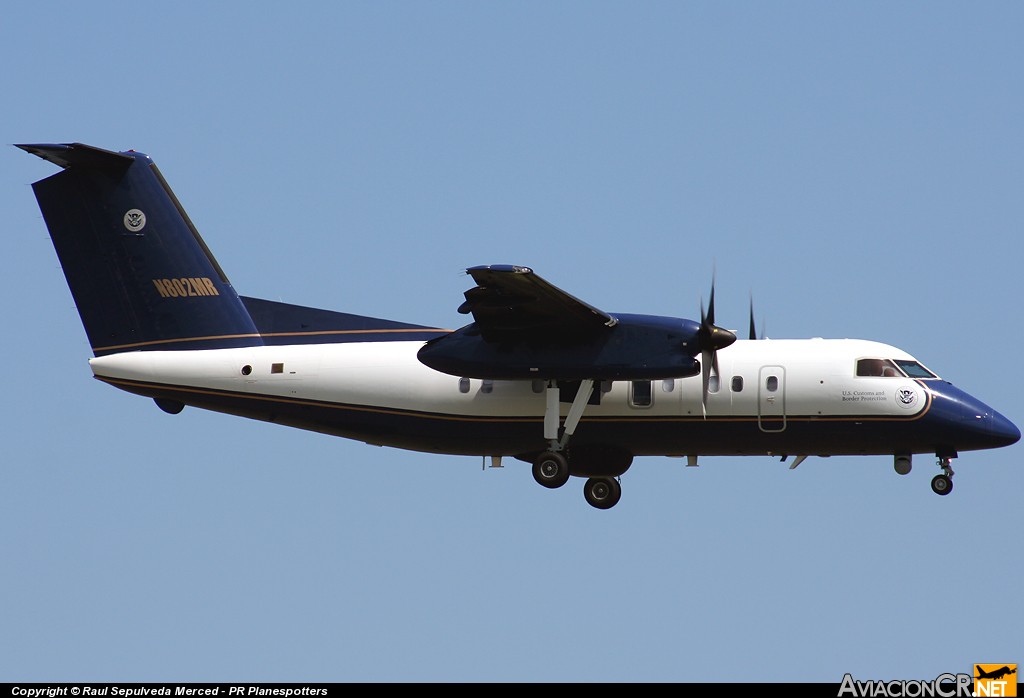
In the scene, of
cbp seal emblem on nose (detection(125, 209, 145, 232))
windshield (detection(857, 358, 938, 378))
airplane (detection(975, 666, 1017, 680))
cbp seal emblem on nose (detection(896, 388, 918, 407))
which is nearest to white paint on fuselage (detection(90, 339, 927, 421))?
cbp seal emblem on nose (detection(896, 388, 918, 407))

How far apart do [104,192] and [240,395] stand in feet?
15.7

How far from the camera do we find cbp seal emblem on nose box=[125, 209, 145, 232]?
100.0ft

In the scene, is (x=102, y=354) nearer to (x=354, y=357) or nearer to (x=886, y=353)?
(x=354, y=357)

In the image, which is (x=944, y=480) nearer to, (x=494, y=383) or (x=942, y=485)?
(x=942, y=485)

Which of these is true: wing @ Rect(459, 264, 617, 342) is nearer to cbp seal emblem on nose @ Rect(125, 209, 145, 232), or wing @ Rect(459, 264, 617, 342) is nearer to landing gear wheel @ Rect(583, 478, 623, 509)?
landing gear wheel @ Rect(583, 478, 623, 509)

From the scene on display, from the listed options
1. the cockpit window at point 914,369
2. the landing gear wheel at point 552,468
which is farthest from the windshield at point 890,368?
the landing gear wheel at point 552,468

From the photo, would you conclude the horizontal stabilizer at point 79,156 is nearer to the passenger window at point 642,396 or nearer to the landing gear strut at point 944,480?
the passenger window at point 642,396

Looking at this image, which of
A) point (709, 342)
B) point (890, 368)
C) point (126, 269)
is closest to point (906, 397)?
point (890, 368)

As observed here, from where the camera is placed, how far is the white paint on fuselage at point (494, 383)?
28266 mm

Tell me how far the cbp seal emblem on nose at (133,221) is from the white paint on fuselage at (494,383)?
2453mm

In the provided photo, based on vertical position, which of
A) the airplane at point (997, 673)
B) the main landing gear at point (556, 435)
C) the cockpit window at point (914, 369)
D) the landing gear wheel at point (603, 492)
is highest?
the cockpit window at point (914, 369)

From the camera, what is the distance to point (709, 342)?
27562 mm

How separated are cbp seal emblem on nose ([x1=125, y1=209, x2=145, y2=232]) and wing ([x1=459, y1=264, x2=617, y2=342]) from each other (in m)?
7.13

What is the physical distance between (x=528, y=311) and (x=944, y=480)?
8048 mm
